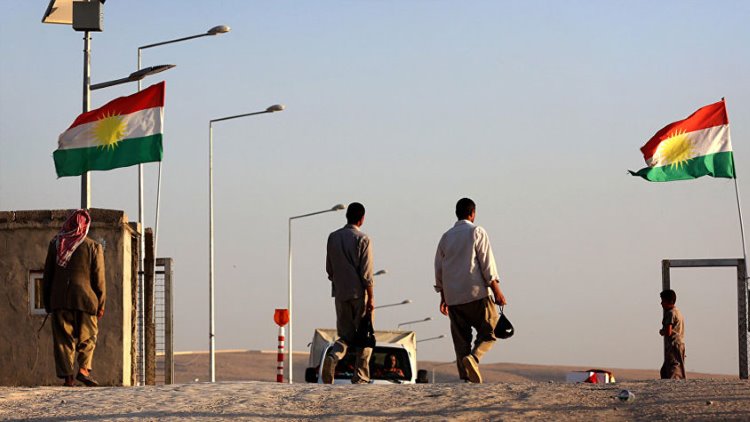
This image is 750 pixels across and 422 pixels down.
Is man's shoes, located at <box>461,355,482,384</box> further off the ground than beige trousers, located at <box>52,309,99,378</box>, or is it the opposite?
beige trousers, located at <box>52,309,99,378</box>

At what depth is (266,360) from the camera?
12925cm

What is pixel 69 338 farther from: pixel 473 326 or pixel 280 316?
pixel 280 316

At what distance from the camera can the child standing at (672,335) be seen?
1902 cm

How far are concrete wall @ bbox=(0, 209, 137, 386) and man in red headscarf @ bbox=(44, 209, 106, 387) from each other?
3.49m

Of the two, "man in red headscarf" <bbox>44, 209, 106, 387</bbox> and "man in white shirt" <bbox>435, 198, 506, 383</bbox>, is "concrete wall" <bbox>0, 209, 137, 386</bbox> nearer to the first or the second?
→ "man in red headscarf" <bbox>44, 209, 106, 387</bbox>

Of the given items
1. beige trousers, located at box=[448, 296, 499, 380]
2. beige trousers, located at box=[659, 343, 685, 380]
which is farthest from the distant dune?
beige trousers, located at box=[448, 296, 499, 380]

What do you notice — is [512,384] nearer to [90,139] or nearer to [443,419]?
[443,419]

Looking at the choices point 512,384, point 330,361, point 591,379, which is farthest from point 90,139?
point 512,384

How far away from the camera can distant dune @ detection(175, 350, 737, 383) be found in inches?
4281

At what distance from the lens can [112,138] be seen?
26453 millimetres

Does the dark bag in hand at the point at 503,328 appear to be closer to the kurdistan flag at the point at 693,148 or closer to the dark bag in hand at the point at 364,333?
the dark bag in hand at the point at 364,333

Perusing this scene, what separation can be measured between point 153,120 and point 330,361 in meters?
11.4

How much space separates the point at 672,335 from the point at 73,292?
23.3 feet

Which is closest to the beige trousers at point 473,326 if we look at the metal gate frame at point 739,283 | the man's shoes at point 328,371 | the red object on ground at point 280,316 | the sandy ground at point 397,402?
the sandy ground at point 397,402
